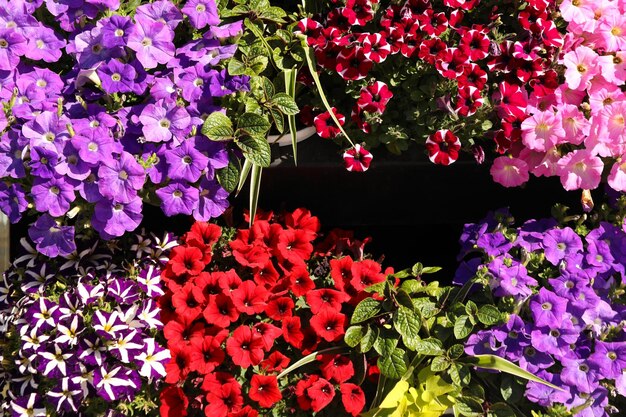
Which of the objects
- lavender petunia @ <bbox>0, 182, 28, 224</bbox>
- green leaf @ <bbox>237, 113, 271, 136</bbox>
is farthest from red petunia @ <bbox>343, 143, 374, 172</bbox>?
lavender petunia @ <bbox>0, 182, 28, 224</bbox>

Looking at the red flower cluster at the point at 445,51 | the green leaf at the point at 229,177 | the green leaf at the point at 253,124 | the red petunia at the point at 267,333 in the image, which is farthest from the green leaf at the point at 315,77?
the red petunia at the point at 267,333

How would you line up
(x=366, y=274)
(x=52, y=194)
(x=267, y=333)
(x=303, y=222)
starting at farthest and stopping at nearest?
(x=303, y=222) < (x=366, y=274) < (x=267, y=333) < (x=52, y=194)

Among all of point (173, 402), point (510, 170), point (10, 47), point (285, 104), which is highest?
point (10, 47)

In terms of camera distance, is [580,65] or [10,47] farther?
[580,65]

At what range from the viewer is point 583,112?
185 cm

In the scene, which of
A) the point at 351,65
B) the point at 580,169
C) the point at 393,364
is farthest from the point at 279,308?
the point at 580,169

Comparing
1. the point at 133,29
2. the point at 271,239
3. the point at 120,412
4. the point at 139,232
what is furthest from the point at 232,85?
the point at 120,412

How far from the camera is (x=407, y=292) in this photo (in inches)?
68.8

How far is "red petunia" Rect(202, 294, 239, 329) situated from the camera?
5.61ft

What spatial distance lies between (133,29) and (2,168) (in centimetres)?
44

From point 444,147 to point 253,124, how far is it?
0.50 metres

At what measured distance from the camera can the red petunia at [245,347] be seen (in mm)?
1661

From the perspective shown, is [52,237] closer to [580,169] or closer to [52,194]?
[52,194]

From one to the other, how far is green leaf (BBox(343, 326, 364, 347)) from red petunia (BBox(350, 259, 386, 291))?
127 mm
